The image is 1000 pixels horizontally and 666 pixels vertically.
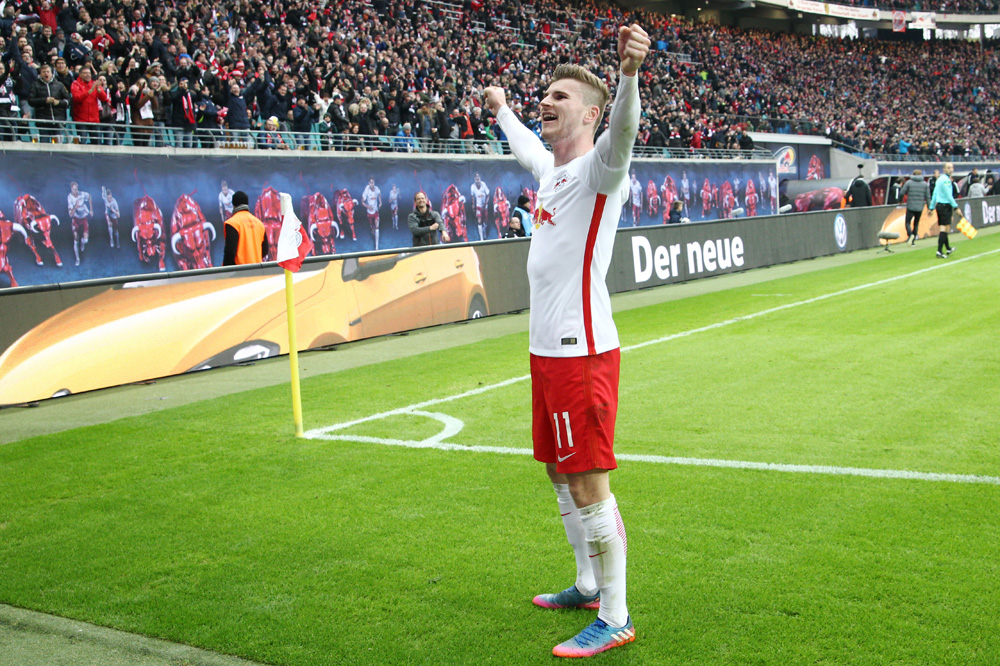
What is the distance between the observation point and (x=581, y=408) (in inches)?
141

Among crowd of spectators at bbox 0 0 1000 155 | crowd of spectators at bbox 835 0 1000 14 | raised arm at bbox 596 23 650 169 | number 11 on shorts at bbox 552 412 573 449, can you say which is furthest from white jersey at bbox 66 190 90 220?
crowd of spectators at bbox 835 0 1000 14

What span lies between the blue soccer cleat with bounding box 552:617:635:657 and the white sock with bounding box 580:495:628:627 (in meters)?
0.03

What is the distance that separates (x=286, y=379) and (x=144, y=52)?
14.5m

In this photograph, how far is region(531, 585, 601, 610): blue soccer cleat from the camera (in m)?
4.06

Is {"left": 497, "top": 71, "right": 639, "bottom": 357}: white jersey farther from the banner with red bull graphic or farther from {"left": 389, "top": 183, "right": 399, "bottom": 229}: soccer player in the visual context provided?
{"left": 389, "top": 183, "right": 399, "bottom": 229}: soccer player

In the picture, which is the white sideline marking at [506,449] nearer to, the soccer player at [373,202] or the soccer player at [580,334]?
the soccer player at [580,334]

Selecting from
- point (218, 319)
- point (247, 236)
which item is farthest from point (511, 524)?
point (247, 236)

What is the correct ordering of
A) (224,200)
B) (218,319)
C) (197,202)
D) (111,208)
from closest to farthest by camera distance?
(218,319), (111,208), (197,202), (224,200)

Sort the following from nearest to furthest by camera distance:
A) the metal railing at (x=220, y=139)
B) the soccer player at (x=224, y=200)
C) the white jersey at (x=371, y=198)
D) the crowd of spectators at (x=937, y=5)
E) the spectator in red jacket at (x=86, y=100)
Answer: the metal railing at (x=220, y=139), the spectator in red jacket at (x=86, y=100), the soccer player at (x=224, y=200), the white jersey at (x=371, y=198), the crowd of spectators at (x=937, y=5)

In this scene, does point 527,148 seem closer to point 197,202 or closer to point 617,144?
point 617,144

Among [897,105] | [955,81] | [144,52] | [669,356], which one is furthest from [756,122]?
[669,356]

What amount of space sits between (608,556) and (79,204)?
18547mm

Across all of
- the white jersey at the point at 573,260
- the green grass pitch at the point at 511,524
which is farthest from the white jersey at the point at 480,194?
Answer: the white jersey at the point at 573,260

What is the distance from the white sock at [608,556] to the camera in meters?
3.66
